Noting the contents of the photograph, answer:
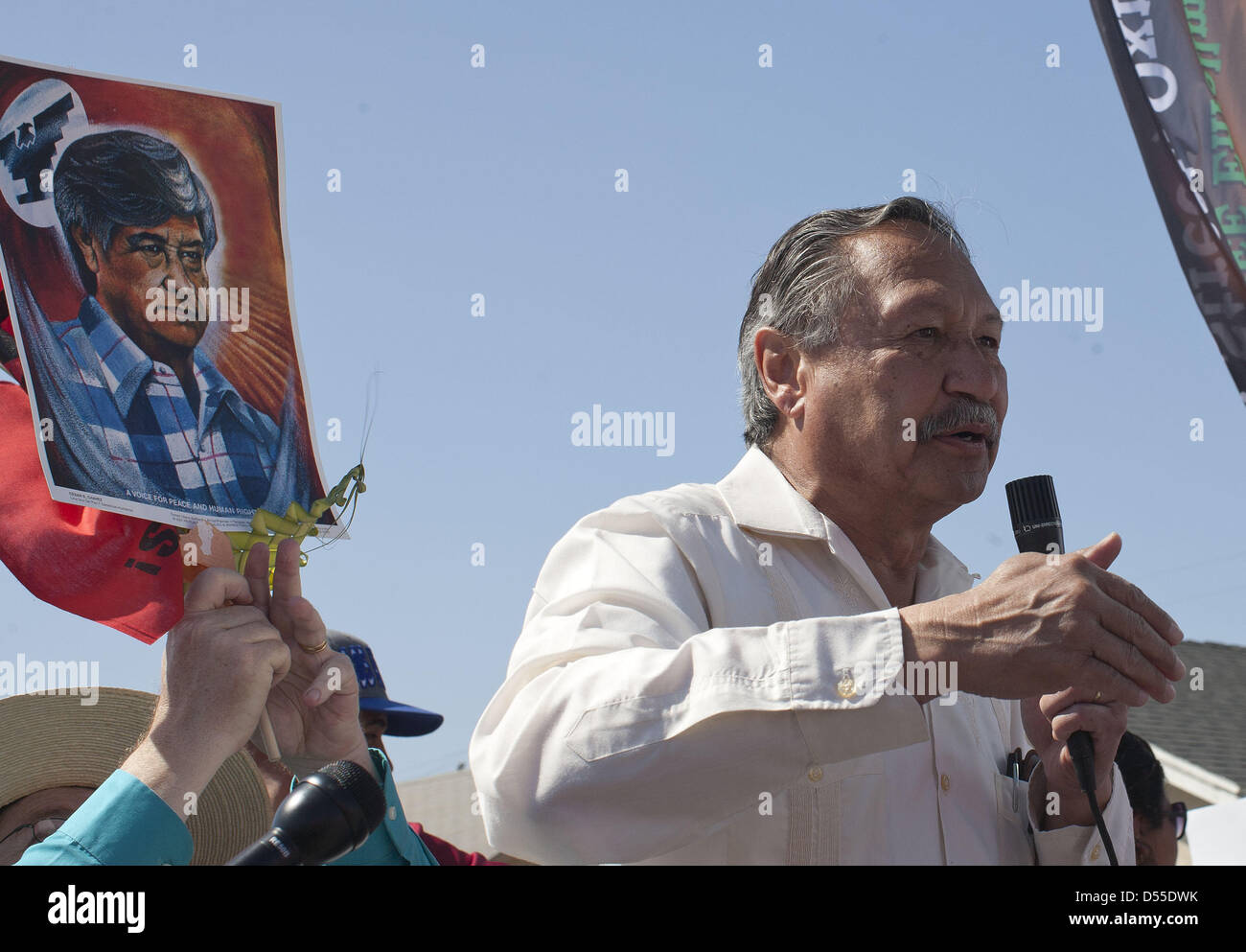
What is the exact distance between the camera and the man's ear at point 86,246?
9.07 feet

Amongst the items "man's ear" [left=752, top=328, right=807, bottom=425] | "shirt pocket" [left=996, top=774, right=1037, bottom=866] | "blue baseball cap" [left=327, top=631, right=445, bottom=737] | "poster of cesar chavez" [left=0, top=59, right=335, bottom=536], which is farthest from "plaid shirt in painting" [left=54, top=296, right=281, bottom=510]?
"blue baseball cap" [left=327, top=631, right=445, bottom=737]

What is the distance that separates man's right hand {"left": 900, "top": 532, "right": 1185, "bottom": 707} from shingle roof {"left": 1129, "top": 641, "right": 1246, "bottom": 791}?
1052 cm

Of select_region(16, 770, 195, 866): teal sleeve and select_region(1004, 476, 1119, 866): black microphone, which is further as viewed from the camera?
select_region(1004, 476, 1119, 866): black microphone

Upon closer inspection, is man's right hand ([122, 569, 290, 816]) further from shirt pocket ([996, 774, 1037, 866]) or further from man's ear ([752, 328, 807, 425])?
shirt pocket ([996, 774, 1037, 866])

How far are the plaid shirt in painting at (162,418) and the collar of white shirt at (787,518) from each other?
3.44ft

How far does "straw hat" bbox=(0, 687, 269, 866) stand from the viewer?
2932mm

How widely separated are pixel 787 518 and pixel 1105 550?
0.70 m

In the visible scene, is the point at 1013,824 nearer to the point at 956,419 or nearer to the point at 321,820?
the point at 956,419

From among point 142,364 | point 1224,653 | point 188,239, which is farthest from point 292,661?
point 1224,653

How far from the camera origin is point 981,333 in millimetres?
2939

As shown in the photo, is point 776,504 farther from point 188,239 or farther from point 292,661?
point 188,239

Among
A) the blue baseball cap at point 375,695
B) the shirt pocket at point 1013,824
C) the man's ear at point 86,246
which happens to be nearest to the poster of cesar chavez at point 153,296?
the man's ear at point 86,246

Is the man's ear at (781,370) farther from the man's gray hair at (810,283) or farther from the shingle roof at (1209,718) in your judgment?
the shingle roof at (1209,718)

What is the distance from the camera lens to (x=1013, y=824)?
2709 mm
